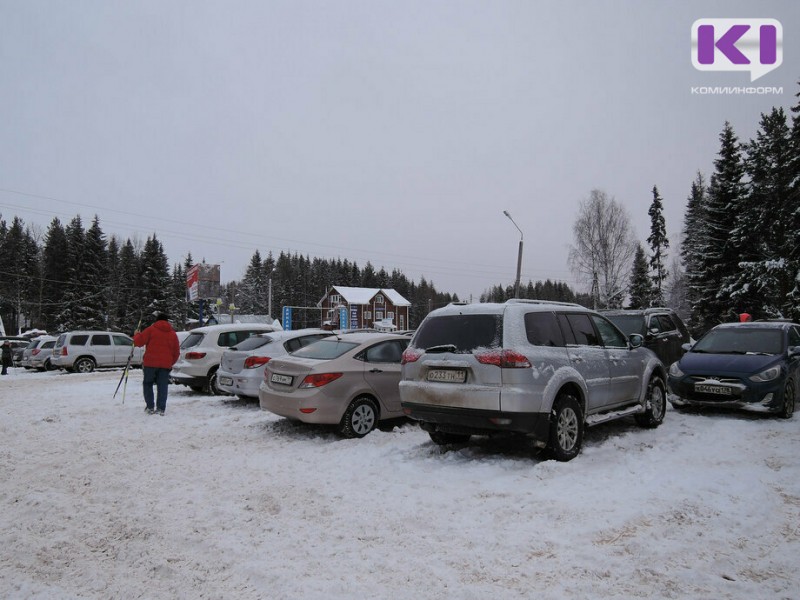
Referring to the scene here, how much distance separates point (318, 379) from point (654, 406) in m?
5.22

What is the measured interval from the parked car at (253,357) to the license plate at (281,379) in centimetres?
228

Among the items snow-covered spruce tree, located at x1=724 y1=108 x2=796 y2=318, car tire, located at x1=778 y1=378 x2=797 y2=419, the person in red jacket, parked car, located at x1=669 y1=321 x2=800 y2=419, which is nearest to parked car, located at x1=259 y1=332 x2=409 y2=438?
the person in red jacket

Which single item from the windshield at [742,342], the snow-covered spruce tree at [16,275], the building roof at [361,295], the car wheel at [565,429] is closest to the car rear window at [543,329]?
the car wheel at [565,429]

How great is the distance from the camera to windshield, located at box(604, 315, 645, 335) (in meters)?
11.9

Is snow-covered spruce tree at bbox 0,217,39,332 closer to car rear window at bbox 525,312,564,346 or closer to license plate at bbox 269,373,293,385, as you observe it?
license plate at bbox 269,373,293,385

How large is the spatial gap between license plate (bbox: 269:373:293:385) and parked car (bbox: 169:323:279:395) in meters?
4.86

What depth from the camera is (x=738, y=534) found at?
4039 millimetres

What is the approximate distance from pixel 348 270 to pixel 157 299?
51948 mm

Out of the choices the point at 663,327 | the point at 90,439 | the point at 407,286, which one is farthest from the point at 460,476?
the point at 407,286

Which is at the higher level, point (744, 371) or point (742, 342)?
point (742, 342)

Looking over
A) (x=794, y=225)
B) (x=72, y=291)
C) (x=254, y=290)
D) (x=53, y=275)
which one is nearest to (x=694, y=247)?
(x=794, y=225)

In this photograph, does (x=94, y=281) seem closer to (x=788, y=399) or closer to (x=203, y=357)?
(x=203, y=357)

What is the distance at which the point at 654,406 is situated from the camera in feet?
26.9

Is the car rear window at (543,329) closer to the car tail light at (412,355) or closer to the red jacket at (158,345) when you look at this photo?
the car tail light at (412,355)
